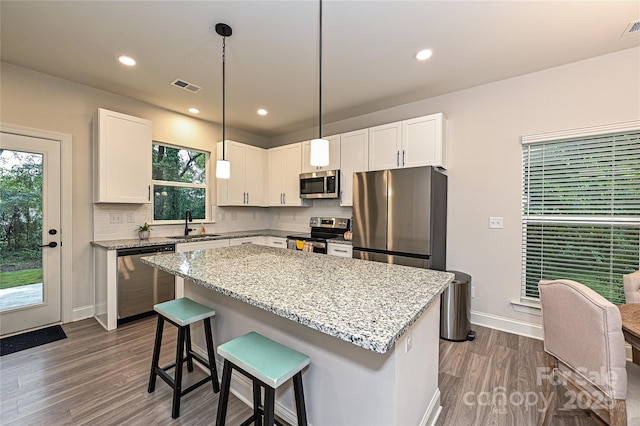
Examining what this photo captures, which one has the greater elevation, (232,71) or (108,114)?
(232,71)

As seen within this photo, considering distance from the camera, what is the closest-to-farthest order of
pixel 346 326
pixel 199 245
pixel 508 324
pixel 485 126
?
pixel 346 326 < pixel 508 324 < pixel 485 126 < pixel 199 245

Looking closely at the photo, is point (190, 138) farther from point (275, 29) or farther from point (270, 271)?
point (270, 271)

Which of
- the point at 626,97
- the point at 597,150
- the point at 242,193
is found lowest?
the point at 242,193

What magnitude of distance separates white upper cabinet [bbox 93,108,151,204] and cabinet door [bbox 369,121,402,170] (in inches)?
114

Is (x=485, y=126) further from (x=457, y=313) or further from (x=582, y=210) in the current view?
(x=457, y=313)

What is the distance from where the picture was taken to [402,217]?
3.03 metres

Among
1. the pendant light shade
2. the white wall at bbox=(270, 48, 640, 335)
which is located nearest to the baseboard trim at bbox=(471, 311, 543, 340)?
the white wall at bbox=(270, 48, 640, 335)

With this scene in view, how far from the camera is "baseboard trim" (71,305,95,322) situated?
318 cm

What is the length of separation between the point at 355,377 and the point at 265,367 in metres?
0.44

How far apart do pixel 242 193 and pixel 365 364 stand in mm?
3833

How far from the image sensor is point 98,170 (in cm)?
314

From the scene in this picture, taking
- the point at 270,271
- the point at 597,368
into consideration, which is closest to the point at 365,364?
the point at 270,271

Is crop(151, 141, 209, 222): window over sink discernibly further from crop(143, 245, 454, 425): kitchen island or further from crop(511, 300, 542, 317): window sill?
crop(511, 300, 542, 317): window sill

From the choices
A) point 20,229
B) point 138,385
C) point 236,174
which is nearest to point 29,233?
point 20,229
